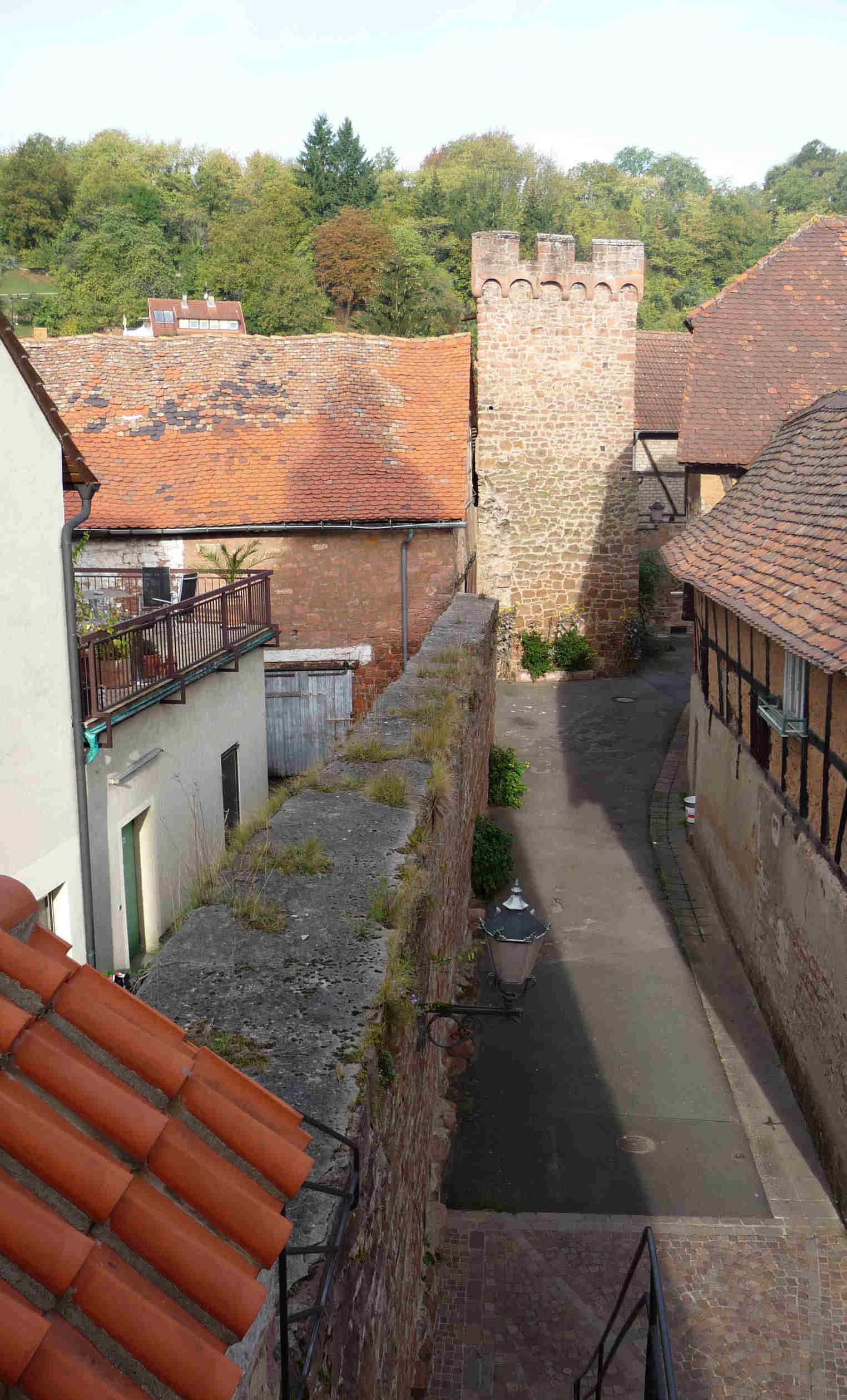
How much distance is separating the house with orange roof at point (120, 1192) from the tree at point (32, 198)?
80163mm

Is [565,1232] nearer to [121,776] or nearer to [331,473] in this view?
[121,776]

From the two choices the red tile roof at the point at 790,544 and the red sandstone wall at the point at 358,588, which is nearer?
the red tile roof at the point at 790,544

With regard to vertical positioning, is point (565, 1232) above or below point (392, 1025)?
below

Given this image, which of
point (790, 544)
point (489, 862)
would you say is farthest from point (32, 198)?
point (790, 544)

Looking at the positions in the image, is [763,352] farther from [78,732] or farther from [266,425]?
[78,732]

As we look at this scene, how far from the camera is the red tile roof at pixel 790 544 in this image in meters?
7.41

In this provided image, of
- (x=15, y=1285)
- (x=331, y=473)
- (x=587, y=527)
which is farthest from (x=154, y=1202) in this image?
(x=587, y=527)

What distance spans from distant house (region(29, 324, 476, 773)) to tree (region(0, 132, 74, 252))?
6030 centimetres

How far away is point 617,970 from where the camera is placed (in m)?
10.5

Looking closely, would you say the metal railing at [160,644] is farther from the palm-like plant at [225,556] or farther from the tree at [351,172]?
the tree at [351,172]

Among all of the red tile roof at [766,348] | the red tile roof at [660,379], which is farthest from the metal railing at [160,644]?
the red tile roof at [660,379]

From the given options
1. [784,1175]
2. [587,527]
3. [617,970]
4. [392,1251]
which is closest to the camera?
[392,1251]

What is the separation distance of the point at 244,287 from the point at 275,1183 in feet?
190

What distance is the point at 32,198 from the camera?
71.3 metres
